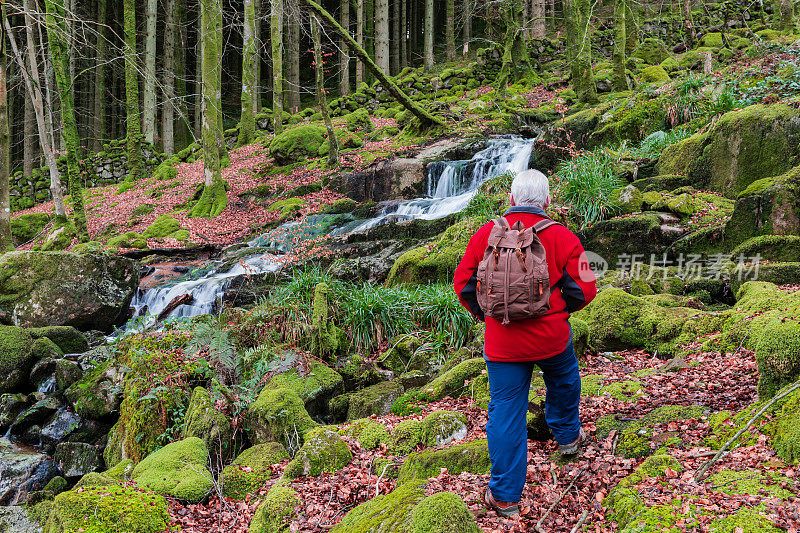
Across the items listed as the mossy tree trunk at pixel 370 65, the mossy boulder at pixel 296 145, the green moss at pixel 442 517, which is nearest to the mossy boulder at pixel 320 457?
the green moss at pixel 442 517

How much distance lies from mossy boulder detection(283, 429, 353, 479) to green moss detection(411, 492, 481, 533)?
5.96 ft

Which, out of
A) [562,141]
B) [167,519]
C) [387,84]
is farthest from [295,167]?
[167,519]

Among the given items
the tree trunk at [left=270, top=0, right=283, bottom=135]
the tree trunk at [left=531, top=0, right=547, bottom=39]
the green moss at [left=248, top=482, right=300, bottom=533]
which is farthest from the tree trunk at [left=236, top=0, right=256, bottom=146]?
the green moss at [left=248, top=482, right=300, bottom=533]

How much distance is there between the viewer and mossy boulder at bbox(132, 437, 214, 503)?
382cm

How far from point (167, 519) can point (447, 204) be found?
9.18 meters

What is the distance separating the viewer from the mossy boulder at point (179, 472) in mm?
3816

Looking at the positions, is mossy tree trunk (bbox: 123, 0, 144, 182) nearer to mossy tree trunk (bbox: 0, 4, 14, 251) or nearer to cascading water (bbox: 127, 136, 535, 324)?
mossy tree trunk (bbox: 0, 4, 14, 251)

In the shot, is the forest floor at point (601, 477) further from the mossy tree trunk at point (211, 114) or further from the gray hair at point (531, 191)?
the mossy tree trunk at point (211, 114)

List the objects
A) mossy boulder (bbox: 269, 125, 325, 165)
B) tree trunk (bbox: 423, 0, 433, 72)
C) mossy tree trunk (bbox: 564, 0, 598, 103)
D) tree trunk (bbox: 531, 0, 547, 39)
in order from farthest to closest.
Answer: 1. tree trunk (bbox: 423, 0, 433, 72)
2. tree trunk (bbox: 531, 0, 547, 39)
3. mossy boulder (bbox: 269, 125, 325, 165)
4. mossy tree trunk (bbox: 564, 0, 598, 103)

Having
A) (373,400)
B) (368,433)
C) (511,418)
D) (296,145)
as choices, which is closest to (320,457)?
(368,433)

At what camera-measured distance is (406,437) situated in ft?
13.1

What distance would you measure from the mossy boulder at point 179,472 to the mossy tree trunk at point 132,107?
2115 cm

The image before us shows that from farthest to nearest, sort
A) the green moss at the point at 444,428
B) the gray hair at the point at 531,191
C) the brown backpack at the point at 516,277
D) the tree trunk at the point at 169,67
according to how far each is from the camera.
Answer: the tree trunk at the point at 169,67 < the green moss at the point at 444,428 < the gray hair at the point at 531,191 < the brown backpack at the point at 516,277

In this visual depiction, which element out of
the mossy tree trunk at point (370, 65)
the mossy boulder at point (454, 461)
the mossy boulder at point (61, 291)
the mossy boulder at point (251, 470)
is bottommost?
the mossy boulder at point (61, 291)
